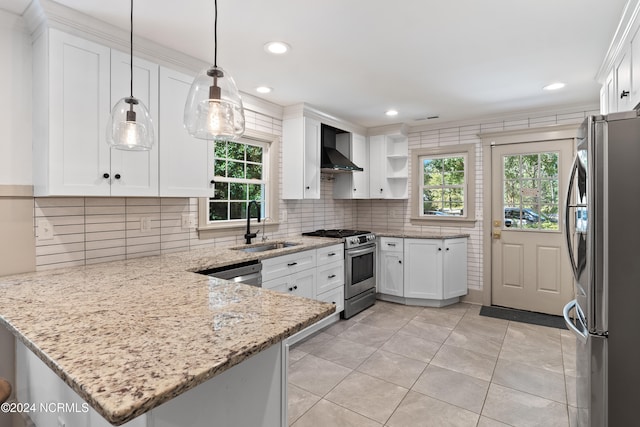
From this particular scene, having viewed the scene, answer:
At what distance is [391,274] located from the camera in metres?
4.34

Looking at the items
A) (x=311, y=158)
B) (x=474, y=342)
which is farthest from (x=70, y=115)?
(x=474, y=342)

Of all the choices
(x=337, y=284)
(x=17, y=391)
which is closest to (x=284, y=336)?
(x=17, y=391)

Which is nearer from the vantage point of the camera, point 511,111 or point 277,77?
point 277,77

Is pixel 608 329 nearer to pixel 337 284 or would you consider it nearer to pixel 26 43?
pixel 337 284

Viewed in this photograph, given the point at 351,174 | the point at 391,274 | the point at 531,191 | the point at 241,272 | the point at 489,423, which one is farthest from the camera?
the point at 351,174

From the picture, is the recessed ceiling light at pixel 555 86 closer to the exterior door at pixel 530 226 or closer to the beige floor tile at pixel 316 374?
the exterior door at pixel 530 226

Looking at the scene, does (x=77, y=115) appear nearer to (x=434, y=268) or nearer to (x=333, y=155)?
(x=333, y=155)

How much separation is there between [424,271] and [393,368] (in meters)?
1.72

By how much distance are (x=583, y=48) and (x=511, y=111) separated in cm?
165

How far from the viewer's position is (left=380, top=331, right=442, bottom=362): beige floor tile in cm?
288

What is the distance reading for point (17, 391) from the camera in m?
1.92

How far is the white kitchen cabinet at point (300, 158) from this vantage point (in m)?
3.70

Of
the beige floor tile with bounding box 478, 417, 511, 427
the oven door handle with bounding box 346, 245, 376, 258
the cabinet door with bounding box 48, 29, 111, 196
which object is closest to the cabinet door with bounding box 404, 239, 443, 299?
the oven door handle with bounding box 346, 245, 376, 258

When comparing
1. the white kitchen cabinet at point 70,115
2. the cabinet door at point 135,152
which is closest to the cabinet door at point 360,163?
the cabinet door at point 135,152
